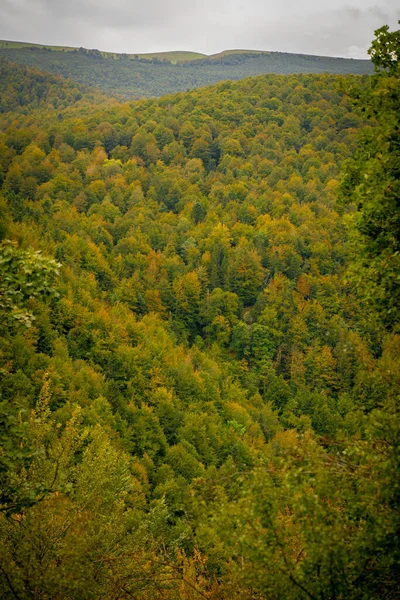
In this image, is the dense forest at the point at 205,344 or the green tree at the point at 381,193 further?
the green tree at the point at 381,193

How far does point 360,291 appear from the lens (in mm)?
8000

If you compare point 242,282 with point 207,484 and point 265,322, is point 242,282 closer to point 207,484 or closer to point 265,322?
point 265,322

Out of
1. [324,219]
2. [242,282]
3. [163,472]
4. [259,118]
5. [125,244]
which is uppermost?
[259,118]

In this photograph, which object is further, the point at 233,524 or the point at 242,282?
the point at 242,282

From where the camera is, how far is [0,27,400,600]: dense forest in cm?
556

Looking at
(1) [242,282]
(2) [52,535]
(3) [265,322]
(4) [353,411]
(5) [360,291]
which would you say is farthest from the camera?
(1) [242,282]

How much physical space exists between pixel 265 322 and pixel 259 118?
8873 centimetres

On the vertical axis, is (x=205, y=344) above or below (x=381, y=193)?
below

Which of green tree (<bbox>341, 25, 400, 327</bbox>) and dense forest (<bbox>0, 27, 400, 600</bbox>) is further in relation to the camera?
green tree (<bbox>341, 25, 400, 327</bbox>)

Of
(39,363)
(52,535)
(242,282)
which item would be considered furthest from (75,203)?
(52,535)

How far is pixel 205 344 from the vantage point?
260ft

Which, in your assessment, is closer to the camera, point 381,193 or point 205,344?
point 381,193

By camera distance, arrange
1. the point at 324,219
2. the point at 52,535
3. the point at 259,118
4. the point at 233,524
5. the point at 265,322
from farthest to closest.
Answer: the point at 259,118 → the point at 324,219 → the point at 265,322 → the point at 52,535 → the point at 233,524

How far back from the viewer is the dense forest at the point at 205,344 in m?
5.56
